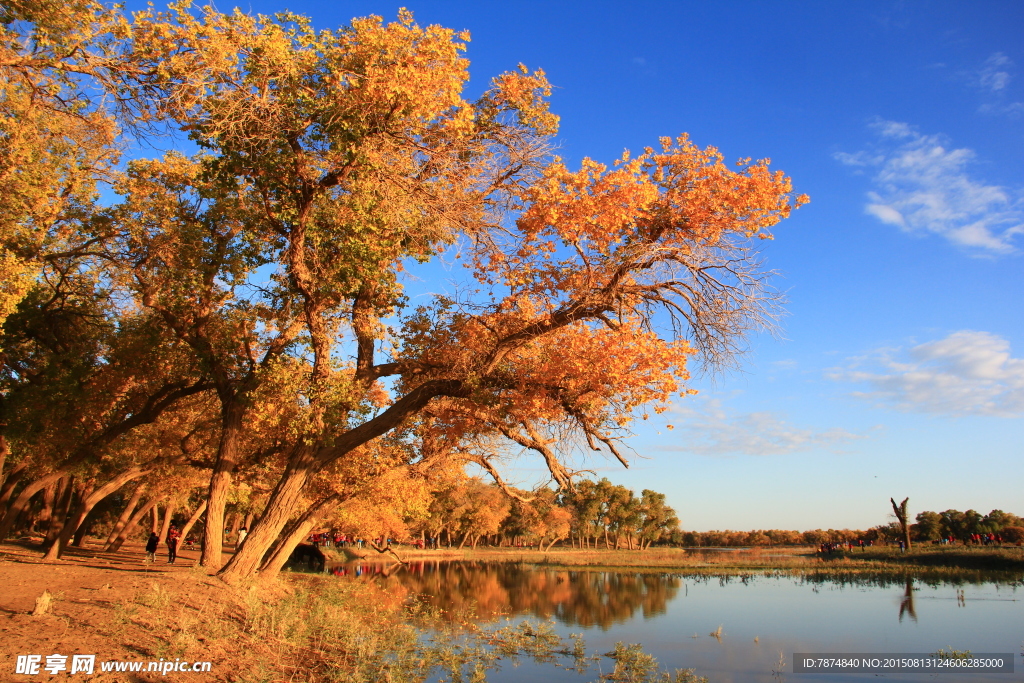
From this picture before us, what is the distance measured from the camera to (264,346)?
1456 cm

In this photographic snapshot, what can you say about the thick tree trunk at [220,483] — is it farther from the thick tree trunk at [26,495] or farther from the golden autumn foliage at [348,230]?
the thick tree trunk at [26,495]

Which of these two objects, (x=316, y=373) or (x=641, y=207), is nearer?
(x=641, y=207)

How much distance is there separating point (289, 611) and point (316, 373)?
4.40 m

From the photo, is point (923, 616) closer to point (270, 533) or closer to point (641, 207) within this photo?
point (641, 207)

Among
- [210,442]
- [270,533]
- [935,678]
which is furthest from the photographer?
[210,442]

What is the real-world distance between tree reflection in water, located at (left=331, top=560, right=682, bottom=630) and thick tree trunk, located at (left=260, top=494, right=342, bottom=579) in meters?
5.10

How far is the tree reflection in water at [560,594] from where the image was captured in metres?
18.1

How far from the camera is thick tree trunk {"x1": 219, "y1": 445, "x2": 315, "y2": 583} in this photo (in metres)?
11.7

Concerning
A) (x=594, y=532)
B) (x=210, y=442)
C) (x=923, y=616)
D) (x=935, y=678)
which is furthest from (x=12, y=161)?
(x=594, y=532)

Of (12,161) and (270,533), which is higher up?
(12,161)

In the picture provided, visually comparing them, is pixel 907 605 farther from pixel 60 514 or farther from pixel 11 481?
pixel 11 481

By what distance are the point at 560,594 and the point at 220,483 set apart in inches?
610

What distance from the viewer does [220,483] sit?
1299 cm

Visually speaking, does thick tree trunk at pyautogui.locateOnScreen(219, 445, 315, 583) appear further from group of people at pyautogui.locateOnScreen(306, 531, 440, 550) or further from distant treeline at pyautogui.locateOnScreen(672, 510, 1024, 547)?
distant treeline at pyautogui.locateOnScreen(672, 510, 1024, 547)
